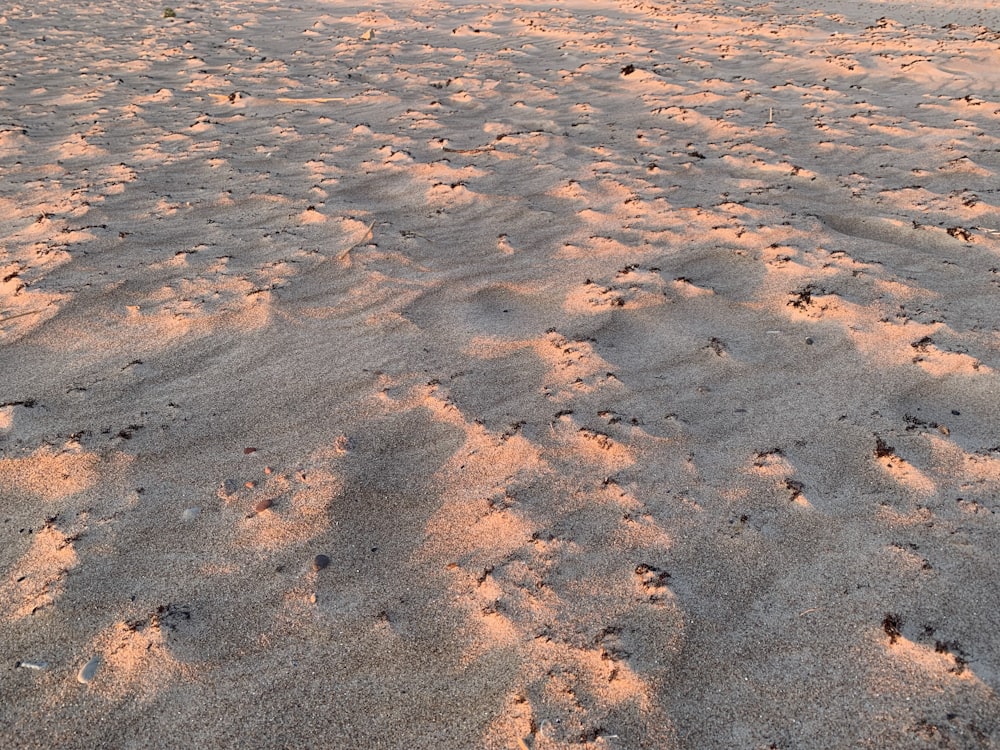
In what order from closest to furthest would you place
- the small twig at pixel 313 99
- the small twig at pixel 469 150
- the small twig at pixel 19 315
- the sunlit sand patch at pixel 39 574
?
the sunlit sand patch at pixel 39 574
the small twig at pixel 19 315
the small twig at pixel 469 150
the small twig at pixel 313 99

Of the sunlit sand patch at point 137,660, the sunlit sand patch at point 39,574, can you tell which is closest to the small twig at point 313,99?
the sunlit sand patch at point 39,574

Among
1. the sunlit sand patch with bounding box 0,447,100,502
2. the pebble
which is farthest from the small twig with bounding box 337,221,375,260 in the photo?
the pebble

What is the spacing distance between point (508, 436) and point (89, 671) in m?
1.11

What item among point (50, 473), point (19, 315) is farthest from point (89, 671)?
point (19, 315)

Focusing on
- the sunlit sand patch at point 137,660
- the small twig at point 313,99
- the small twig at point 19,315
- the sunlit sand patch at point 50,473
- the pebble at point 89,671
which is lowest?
the pebble at point 89,671

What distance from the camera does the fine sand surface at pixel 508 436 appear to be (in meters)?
1.48

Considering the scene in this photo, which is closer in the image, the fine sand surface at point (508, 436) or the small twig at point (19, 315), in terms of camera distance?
the fine sand surface at point (508, 436)

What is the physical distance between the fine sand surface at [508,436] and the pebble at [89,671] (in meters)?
0.01

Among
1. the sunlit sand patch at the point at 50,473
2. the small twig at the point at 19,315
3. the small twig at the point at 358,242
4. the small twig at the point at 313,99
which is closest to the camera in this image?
the sunlit sand patch at the point at 50,473

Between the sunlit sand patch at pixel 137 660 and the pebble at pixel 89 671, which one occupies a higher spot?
the sunlit sand patch at pixel 137 660

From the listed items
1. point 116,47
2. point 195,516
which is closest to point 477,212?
point 195,516

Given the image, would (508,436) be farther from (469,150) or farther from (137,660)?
(469,150)

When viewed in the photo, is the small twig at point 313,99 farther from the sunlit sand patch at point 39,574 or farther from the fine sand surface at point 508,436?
the sunlit sand patch at point 39,574

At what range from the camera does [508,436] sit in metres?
2.11
